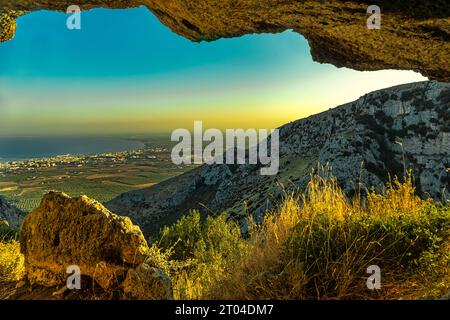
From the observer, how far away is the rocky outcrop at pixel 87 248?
457 cm

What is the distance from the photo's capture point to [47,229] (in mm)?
5438

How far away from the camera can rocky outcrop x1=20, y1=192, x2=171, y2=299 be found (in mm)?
4574

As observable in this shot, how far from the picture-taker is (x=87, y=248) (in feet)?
16.4

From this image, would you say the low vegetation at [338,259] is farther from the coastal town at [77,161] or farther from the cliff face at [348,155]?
the coastal town at [77,161]

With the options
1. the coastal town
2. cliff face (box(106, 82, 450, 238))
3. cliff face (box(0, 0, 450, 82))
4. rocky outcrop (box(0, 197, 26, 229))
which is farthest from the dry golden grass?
the coastal town

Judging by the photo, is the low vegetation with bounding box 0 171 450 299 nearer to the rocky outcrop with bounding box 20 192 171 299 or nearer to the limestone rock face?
the rocky outcrop with bounding box 20 192 171 299

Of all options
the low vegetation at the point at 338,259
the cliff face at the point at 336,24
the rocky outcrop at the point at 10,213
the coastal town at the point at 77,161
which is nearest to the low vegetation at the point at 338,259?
the low vegetation at the point at 338,259

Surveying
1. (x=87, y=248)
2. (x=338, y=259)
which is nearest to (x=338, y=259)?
(x=338, y=259)

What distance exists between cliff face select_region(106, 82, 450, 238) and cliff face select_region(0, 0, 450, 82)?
29.1 metres

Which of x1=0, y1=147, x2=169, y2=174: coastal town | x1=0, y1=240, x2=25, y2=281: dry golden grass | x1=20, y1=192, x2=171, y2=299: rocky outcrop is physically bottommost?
x1=0, y1=147, x2=169, y2=174: coastal town

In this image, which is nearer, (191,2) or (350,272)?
(350,272)

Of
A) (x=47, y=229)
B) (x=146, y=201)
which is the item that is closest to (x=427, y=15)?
(x=47, y=229)
